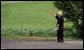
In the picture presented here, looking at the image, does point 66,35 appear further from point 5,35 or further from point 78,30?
point 5,35

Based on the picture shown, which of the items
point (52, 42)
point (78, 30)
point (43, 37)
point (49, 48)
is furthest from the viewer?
point (78, 30)

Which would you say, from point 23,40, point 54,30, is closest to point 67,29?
point 54,30

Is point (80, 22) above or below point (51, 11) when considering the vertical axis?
below

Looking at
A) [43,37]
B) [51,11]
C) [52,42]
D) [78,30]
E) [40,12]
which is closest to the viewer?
[51,11]

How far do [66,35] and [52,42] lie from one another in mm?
3000

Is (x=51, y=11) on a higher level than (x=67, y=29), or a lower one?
higher

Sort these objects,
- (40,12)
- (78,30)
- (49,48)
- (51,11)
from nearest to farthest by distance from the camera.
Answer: (51,11) → (49,48) → (78,30) → (40,12)

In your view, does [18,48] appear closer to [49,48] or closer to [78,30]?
[49,48]

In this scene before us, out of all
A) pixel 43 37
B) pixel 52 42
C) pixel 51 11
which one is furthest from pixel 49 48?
pixel 51 11

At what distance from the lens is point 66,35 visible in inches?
730

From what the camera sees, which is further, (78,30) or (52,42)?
(78,30)

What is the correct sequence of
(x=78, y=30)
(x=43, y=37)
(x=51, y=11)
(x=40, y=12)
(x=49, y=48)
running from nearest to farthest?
(x=51, y=11), (x=49, y=48), (x=43, y=37), (x=78, y=30), (x=40, y=12)

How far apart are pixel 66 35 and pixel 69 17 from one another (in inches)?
40.0

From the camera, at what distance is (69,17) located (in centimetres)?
1828
